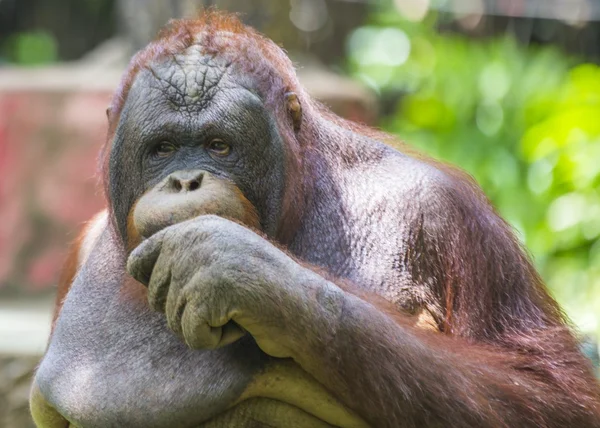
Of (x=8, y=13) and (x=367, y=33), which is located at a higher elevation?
(x=367, y=33)

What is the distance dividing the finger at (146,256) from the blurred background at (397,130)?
1774mm

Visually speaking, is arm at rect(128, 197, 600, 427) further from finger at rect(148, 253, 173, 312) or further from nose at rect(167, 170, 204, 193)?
nose at rect(167, 170, 204, 193)

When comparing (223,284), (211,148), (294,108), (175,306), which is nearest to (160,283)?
(175,306)

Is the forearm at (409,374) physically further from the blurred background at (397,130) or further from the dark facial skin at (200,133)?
the blurred background at (397,130)

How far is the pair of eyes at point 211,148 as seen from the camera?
112 inches

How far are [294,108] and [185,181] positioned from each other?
19.3 inches

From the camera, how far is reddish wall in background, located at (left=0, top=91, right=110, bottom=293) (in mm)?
7098

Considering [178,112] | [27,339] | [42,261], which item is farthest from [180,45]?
[42,261]

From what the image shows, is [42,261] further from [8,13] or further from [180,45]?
[8,13]

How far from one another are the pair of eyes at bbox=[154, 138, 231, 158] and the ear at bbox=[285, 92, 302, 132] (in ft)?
0.91

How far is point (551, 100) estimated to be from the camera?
8719 mm

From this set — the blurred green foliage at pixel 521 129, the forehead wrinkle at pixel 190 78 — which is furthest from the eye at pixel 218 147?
the blurred green foliage at pixel 521 129

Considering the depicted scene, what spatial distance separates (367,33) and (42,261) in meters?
6.69

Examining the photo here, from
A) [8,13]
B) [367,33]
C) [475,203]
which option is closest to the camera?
[475,203]
